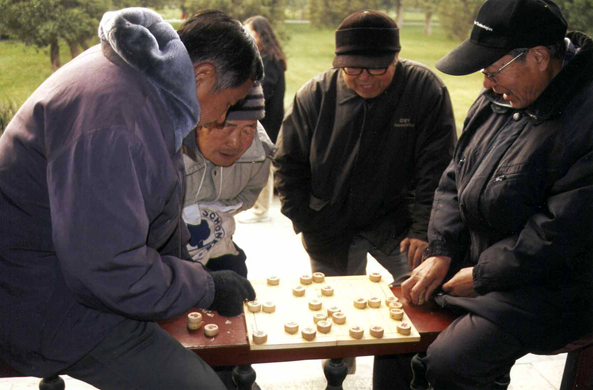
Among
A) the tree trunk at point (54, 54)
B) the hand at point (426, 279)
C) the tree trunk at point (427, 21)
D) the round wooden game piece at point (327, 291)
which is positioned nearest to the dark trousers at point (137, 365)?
the round wooden game piece at point (327, 291)

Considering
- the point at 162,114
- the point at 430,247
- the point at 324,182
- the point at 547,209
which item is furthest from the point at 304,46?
the point at 162,114

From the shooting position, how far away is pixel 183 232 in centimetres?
181

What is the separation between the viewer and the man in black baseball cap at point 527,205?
66.9 inches

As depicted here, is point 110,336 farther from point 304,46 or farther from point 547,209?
point 304,46

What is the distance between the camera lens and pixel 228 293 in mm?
1769

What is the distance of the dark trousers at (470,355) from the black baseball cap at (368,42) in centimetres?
109

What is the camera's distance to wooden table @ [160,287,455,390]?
1663 mm

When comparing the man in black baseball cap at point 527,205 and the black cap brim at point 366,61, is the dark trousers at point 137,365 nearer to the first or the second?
the man in black baseball cap at point 527,205

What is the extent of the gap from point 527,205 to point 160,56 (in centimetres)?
114

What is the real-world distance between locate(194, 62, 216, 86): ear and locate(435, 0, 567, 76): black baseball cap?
81 centimetres

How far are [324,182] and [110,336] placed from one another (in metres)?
1.34

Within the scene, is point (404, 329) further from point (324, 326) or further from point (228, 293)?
point (228, 293)

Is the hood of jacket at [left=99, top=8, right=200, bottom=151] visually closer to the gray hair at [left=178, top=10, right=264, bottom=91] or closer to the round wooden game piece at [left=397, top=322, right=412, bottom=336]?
the gray hair at [left=178, top=10, right=264, bottom=91]

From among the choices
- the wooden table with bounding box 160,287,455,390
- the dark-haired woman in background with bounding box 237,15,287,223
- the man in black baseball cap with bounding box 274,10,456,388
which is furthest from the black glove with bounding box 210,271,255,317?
the dark-haired woman in background with bounding box 237,15,287,223
